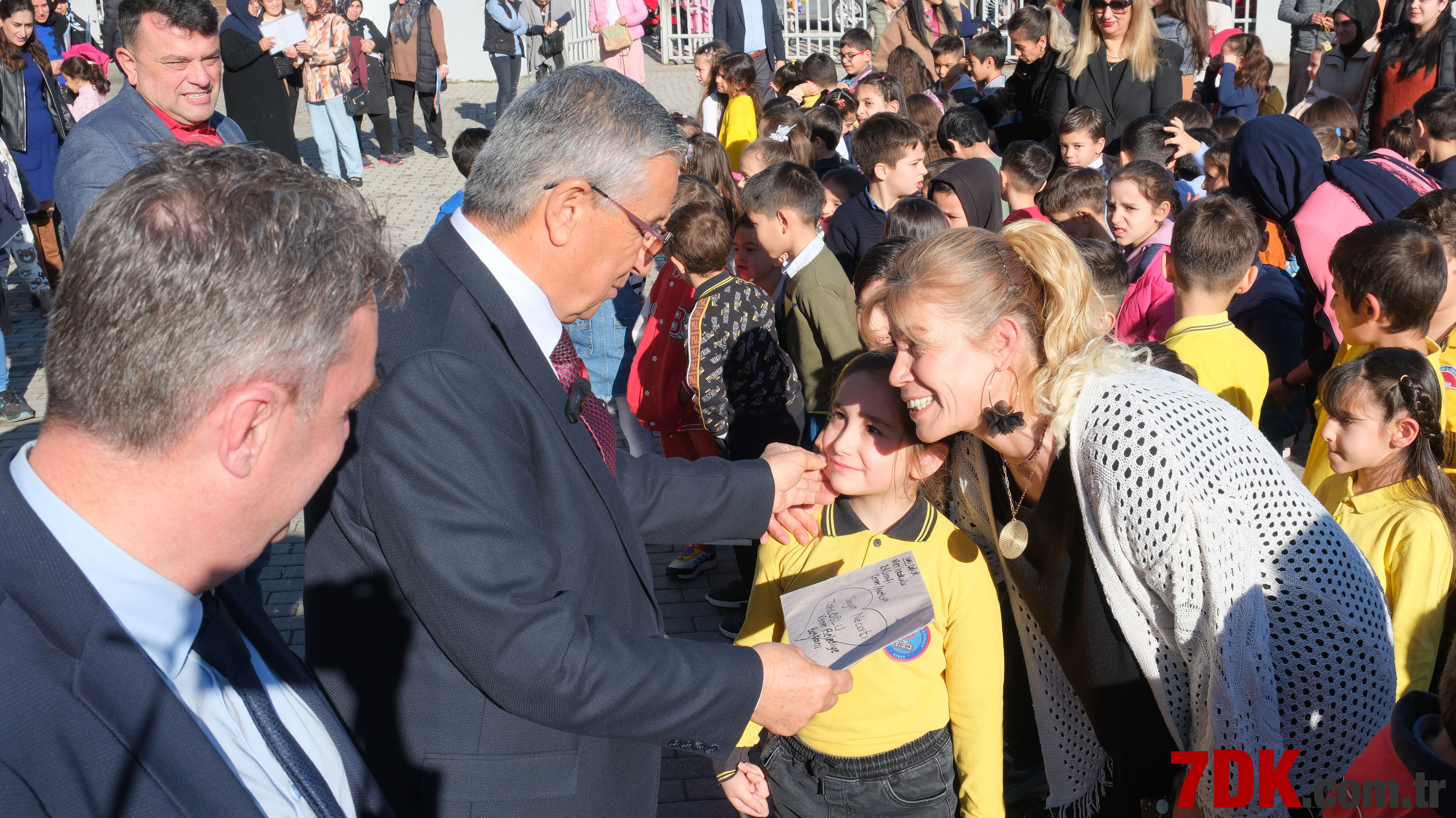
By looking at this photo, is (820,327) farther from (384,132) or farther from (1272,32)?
(1272,32)

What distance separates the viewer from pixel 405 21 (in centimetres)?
1291

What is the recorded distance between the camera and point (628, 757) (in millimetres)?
1901

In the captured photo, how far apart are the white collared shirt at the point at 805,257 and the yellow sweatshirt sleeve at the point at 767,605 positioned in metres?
2.29

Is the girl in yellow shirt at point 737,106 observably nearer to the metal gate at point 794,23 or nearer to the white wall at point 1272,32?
the metal gate at point 794,23

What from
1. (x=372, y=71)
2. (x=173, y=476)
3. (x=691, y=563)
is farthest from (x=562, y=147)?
(x=372, y=71)

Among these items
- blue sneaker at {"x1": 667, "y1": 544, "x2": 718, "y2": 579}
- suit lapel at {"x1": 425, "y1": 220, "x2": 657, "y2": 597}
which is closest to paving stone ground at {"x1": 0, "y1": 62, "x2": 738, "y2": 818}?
blue sneaker at {"x1": 667, "y1": 544, "x2": 718, "y2": 579}

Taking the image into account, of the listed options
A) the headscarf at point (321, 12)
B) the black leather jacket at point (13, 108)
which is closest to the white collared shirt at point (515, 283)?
the black leather jacket at point (13, 108)

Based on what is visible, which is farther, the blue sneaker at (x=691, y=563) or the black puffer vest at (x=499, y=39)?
the black puffer vest at (x=499, y=39)

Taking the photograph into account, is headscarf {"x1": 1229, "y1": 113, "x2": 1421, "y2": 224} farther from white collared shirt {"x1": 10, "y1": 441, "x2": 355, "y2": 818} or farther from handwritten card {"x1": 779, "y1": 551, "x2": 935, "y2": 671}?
white collared shirt {"x1": 10, "y1": 441, "x2": 355, "y2": 818}

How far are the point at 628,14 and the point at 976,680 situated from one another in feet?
42.2

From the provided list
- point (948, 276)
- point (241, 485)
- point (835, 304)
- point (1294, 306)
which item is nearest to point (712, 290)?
point (835, 304)

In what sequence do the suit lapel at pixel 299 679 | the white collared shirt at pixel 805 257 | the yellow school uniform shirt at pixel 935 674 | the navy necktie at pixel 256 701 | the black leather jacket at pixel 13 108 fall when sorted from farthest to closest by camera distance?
the black leather jacket at pixel 13 108
the white collared shirt at pixel 805 257
the yellow school uniform shirt at pixel 935 674
the suit lapel at pixel 299 679
the navy necktie at pixel 256 701

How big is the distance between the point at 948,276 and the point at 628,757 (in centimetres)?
122

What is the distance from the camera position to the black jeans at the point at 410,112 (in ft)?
43.2
